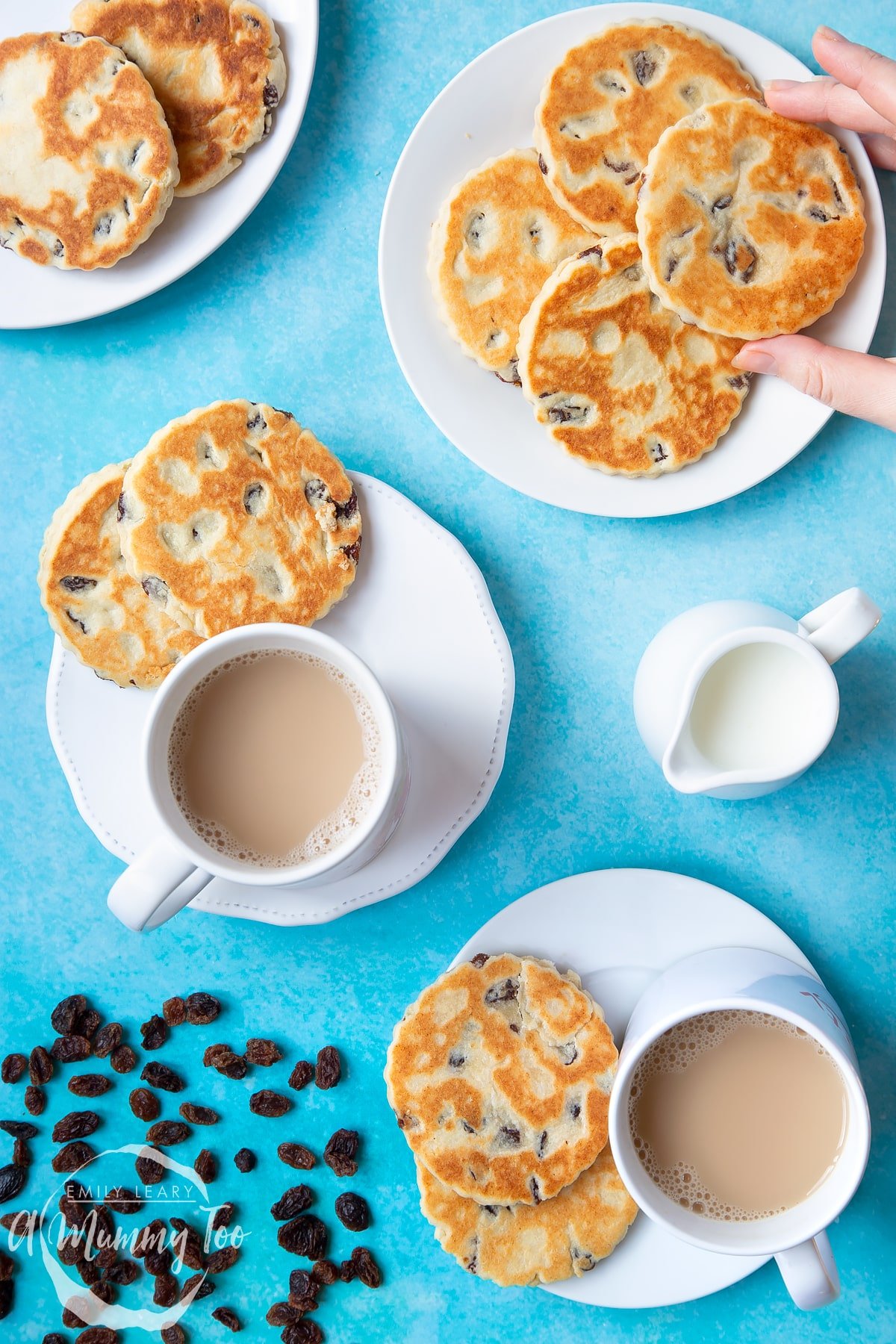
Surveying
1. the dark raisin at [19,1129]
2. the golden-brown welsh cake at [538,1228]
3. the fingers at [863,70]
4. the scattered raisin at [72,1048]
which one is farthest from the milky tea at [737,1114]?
the fingers at [863,70]

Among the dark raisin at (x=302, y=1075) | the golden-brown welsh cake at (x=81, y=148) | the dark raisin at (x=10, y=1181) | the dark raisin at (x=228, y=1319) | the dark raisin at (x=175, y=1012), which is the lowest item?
the dark raisin at (x=228, y=1319)

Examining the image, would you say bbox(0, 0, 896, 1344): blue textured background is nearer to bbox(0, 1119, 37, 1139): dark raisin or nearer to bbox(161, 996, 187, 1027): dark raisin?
bbox(161, 996, 187, 1027): dark raisin

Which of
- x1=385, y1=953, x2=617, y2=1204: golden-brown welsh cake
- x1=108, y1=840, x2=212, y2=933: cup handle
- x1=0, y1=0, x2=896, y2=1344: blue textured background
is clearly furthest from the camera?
x1=0, y1=0, x2=896, y2=1344: blue textured background

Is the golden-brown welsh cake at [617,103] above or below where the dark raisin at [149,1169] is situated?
above

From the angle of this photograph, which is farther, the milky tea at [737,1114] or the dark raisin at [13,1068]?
the dark raisin at [13,1068]

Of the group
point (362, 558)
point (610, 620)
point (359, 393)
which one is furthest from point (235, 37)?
point (610, 620)

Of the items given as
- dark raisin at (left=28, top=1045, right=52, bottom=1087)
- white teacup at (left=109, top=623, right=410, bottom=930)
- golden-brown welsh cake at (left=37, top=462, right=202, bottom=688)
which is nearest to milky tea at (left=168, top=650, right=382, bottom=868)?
white teacup at (left=109, top=623, right=410, bottom=930)

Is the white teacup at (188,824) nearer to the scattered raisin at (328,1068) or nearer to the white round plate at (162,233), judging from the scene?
the scattered raisin at (328,1068)
